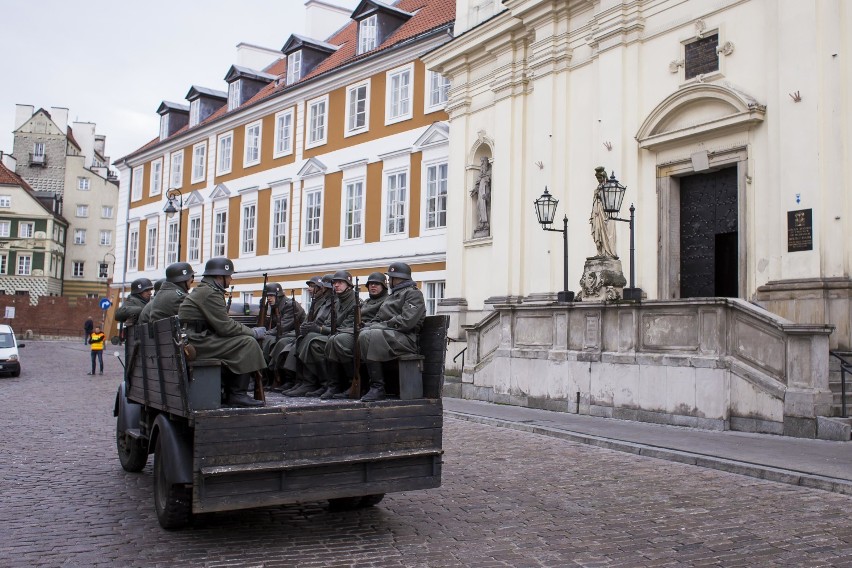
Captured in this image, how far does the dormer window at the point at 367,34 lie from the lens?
98.3ft

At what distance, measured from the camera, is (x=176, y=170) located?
1614 inches

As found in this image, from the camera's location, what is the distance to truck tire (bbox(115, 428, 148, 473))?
857 cm

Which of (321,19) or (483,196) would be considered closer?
(483,196)

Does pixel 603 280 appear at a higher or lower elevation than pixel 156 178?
lower

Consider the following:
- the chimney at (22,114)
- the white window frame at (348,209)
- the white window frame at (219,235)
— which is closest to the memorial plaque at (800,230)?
the white window frame at (348,209)

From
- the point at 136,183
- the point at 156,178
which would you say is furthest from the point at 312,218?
the point at 136,183

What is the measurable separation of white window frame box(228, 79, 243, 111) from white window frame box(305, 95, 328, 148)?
7.22m

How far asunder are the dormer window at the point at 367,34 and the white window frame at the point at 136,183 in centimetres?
1902

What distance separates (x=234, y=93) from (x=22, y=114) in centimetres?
4508

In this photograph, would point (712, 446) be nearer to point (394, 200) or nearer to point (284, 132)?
point (394, 200)

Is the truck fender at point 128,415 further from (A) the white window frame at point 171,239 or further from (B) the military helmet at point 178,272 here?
(A) the white window frame at point 171,239

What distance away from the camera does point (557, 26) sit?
19641mm

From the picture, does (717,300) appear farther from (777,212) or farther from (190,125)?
(190,125)

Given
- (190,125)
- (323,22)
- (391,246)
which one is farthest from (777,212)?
(190,125)
